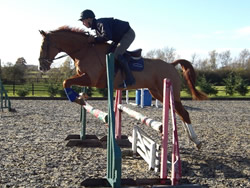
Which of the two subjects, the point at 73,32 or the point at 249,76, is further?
the point at 249,76

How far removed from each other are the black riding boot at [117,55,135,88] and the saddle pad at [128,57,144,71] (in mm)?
164

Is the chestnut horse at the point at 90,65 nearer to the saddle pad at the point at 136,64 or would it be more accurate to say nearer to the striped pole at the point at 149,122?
the saddle pad at the point at 136,64

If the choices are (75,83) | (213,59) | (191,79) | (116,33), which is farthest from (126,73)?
(213,59)

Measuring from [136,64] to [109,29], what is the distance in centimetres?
75

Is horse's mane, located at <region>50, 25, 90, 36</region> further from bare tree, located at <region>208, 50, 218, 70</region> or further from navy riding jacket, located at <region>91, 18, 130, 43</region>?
bare tree, located at <region>208, 50, 218, 70</region>

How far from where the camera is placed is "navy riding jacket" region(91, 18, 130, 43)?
463cm

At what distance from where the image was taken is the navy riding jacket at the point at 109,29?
182 inches

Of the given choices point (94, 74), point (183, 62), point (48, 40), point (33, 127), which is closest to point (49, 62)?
point (48, 40)

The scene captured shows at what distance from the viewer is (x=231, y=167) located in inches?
183

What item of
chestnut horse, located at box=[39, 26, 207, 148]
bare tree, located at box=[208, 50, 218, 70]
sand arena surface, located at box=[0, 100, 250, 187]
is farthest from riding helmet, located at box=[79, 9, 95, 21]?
bare tree, located at box=[208, 50, 218, 70]

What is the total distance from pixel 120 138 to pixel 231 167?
2261 millimetres

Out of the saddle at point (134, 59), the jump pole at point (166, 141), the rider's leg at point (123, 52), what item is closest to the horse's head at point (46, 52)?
the saddle at point (134, 59)

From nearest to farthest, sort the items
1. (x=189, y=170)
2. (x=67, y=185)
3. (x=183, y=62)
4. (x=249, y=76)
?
(x=67, y=185), (x=189, y=170), (x=183, y=62), (x=249, y=76)

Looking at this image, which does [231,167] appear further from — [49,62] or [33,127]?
[33,127]
